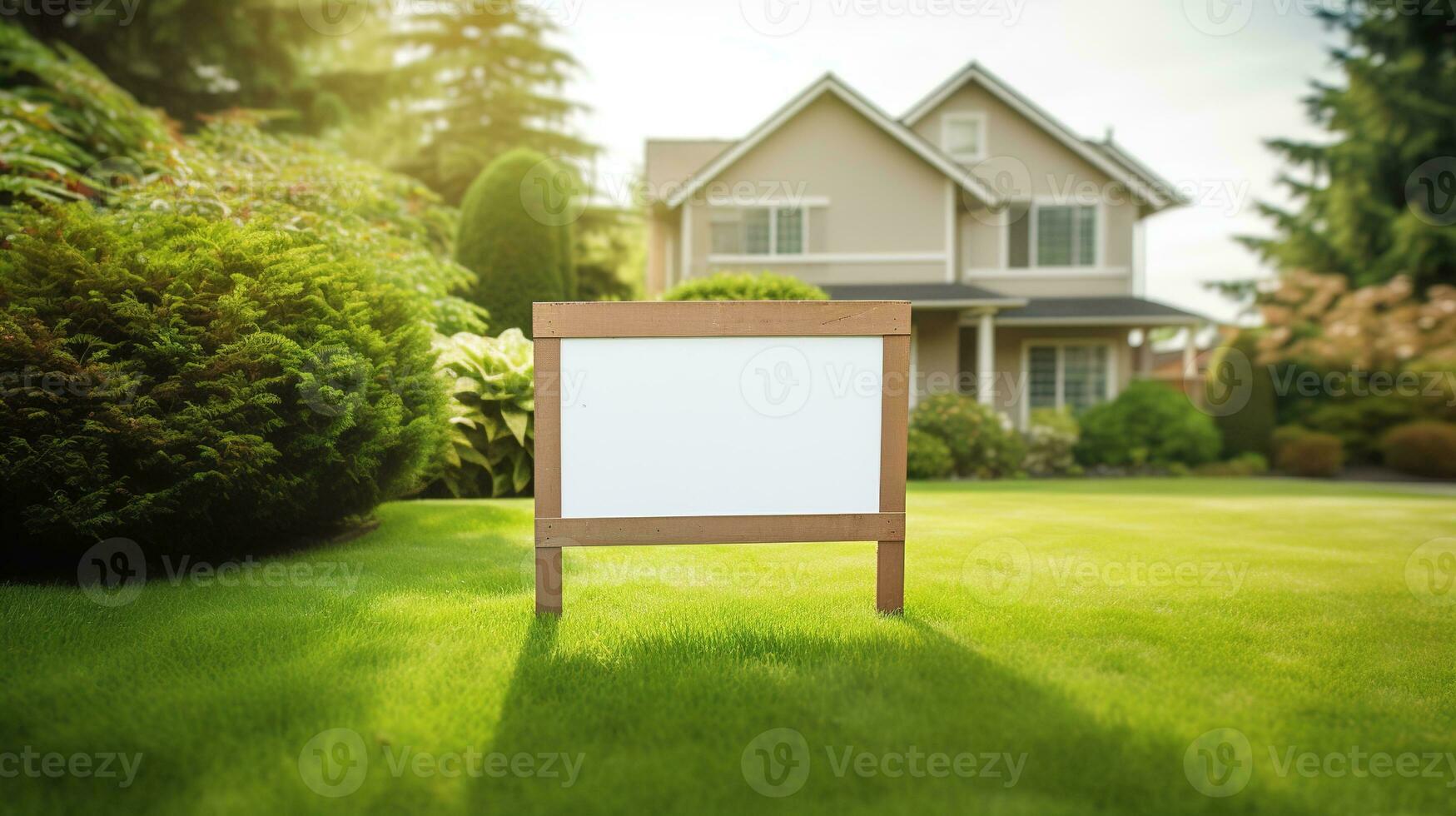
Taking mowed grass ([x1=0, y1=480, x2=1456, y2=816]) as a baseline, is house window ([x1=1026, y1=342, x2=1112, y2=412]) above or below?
above

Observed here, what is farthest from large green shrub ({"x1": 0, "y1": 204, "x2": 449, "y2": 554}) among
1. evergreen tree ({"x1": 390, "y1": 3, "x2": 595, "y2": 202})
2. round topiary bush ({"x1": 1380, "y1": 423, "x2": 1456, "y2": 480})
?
evergreen tree ({"x1": 390, "y1": 3, "x2": 595, "y2": 202})

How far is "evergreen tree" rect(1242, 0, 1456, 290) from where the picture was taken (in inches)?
883

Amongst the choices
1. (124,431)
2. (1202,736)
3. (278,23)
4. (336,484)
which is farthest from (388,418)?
(278,23)

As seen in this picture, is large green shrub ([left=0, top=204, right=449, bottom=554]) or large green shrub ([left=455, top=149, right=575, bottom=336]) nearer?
large green shrub ([left=0, top=204, right=449, bottom=554])

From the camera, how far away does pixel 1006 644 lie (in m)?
3.50

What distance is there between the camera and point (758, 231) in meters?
18.5

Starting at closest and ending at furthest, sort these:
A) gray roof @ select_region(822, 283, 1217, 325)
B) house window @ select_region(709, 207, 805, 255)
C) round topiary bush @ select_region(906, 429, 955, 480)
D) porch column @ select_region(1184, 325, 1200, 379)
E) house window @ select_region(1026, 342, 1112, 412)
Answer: round topiary bush @ select_region(906, 429, 955, 480), gray roof @ select_region(822, 283, 1217, 325), porch column @ select_region(1184, 325, 1200, 379), house window @ select_region(709, 207, 805, 255), house window @ select_region(1026, 342, 1112, 412)

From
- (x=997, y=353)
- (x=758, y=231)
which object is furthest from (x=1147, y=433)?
(x=758, y=231)

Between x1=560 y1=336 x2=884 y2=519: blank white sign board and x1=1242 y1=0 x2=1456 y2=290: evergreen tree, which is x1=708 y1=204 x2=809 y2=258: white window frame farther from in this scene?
x1=1242 y1=0 x2=1456 y2=290: evergreen tree

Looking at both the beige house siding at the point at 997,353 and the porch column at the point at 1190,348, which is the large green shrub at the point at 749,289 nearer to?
the beige house siding at the point at 997,353

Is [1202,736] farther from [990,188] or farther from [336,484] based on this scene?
[990,188]

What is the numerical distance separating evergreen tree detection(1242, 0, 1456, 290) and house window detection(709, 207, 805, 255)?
1741 cm

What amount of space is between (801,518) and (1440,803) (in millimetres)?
2348

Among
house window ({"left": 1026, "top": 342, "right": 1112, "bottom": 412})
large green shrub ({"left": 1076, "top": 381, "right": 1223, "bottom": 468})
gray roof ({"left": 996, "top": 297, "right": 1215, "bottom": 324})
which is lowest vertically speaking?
large green shrub ({"left": 1076, "top": 381, "right": 1223, "bottom": 468})
